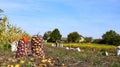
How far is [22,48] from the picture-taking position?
13.1m

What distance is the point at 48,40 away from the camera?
66250 mm

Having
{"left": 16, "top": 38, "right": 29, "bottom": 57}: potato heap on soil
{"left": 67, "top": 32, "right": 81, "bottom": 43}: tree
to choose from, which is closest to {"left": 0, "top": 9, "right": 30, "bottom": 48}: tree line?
{"left": 16, "top": 38, "right": 29, "bottom": 57}: potato heap on soil

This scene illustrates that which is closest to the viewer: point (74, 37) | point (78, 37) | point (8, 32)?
point (8, 32)

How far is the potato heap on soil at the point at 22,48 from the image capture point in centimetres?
1299

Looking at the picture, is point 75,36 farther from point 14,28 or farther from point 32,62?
point 32,62

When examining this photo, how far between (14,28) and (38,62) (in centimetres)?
2312

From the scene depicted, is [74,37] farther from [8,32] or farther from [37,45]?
[37,45]

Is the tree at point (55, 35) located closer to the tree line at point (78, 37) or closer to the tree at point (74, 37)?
the tree line at point (78, 37)

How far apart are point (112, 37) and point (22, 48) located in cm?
4640

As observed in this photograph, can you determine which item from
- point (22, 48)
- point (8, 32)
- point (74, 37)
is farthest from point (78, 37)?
point (22, 48)

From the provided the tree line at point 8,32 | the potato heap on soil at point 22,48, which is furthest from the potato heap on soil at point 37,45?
the tree line at point 8,32

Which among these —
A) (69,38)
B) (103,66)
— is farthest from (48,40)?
(103,66)

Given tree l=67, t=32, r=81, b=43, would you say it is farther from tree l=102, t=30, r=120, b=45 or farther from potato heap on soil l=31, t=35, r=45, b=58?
potato heap on soil l=31, t=35, r=45, b=58

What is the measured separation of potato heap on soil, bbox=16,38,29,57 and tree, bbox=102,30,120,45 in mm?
45787
